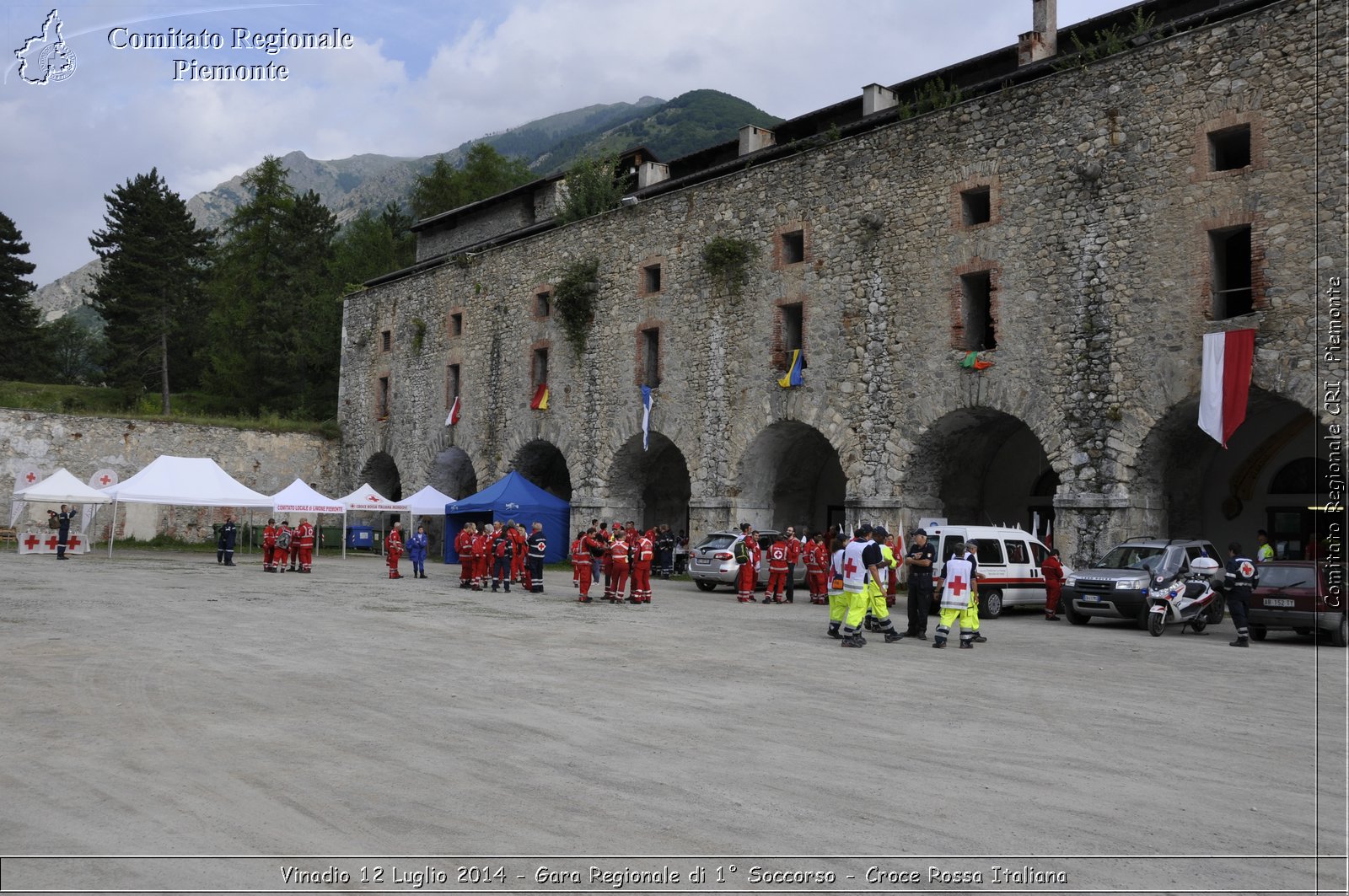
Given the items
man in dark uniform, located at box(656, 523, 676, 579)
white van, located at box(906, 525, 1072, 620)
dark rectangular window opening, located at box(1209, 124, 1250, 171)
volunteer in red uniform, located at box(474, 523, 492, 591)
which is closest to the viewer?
dark rectangular window opening, located at box(1209, 124, 1250, 171)

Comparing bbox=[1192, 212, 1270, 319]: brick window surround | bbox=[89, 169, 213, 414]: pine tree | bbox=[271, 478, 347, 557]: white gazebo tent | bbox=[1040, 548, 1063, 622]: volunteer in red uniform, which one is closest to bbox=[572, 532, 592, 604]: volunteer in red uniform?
bbox=[1040, 548, 1063, 622]: volunteer in red uniform

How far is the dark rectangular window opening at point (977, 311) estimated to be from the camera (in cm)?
2138

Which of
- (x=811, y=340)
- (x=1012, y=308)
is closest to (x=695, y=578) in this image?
(x=811, y=340)

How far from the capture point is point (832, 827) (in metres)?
5.38

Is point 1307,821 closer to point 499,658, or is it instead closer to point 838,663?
point 838,663

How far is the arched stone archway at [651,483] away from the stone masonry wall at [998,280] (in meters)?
0.32

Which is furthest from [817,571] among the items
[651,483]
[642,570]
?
[651,483]

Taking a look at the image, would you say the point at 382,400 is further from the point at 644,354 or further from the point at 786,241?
the point at 786,241

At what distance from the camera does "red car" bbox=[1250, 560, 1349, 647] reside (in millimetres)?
14367

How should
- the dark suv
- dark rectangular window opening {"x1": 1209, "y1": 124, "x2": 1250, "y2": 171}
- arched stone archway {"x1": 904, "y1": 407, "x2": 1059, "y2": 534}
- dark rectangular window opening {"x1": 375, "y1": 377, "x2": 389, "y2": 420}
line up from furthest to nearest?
dark rectangular window opening {"x1": 375, "y1": 377, "x2": 389, "y2": 420} → arched stone archway {"x1": 904, "y1": 407, "x2": 1059, "y2": 534} → dark rectangular window opening {"x1": 1209, "y1": 124, "x2": 1250, "y2": 171} → the dark suv

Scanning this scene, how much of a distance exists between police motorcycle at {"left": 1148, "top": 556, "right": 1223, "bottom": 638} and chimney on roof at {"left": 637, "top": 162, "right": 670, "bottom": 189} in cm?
2372

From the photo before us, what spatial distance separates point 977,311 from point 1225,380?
5648 millimetres

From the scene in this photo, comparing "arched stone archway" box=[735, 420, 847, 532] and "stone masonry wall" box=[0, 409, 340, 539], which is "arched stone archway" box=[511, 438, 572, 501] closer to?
"arched stone archway" box=[735, 420, 847, 532]

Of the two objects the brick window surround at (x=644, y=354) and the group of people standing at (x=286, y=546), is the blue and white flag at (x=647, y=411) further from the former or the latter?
the group of people standing at (x=286, y=546)
